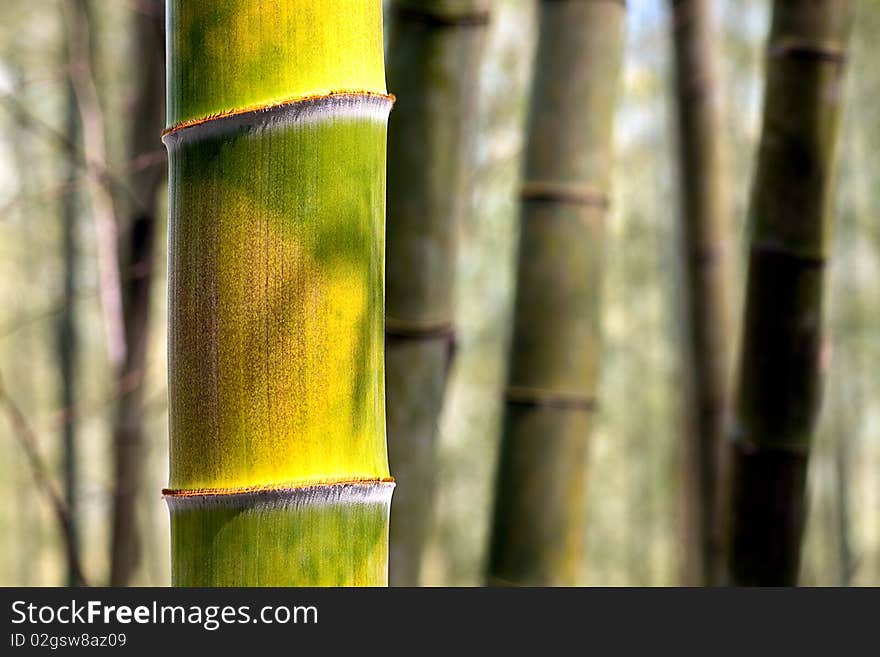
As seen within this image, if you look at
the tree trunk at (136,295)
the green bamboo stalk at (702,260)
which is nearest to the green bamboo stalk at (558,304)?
the green bamboo stalk at (702,260)

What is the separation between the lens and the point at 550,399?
967mm

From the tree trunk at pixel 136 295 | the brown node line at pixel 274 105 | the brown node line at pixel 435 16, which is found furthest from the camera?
the tree trunk at pixel 136 295

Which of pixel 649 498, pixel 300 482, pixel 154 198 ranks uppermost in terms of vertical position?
pixel 154 198

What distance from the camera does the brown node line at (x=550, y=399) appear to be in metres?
0.97

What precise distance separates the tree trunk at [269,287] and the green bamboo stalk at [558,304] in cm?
61

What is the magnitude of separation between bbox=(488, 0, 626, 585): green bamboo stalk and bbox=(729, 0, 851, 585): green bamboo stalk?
0.52ft

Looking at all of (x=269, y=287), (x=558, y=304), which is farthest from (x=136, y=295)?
(x=269, y=287)

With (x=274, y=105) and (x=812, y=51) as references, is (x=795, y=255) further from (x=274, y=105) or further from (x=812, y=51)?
(x=274, y=105)

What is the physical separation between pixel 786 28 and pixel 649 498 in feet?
18.8

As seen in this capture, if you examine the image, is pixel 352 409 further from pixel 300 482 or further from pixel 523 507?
pixel 523 507

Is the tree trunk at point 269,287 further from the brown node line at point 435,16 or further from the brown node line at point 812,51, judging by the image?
the brown node line at point 812,51

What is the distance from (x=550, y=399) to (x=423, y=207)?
251mm
